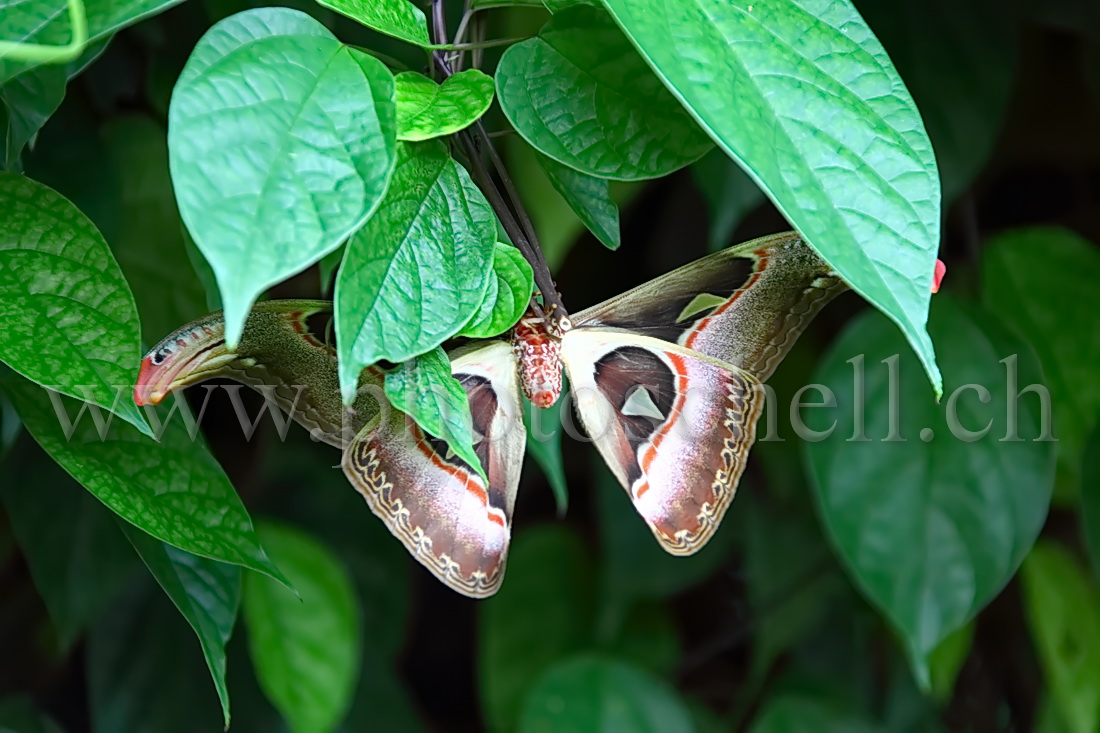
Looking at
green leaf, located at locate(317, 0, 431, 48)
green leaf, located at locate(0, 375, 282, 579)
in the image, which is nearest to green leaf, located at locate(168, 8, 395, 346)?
green leaf, located at locate(317, 0, 431, 48)

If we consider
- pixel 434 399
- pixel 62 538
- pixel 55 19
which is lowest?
pixel 62 538

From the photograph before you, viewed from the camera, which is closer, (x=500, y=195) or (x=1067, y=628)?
(x=500, y=195)

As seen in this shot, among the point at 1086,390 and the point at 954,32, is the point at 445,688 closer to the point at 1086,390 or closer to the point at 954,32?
the point at 1086,390

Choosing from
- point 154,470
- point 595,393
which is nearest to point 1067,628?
point 595,393

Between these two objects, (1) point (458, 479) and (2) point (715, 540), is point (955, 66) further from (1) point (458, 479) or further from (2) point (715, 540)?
(1) point (458, 479)

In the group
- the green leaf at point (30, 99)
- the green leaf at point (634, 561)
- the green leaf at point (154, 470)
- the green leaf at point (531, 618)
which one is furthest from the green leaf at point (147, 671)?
the green leaf at point (30, 99)

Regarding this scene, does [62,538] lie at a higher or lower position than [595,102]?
lower

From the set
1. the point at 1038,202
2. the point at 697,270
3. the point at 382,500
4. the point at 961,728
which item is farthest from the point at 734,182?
the point at 961,728

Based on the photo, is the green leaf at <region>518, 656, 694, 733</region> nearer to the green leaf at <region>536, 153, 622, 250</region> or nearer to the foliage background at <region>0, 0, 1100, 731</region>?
the foliage background at <region>0, 0, 1100, 731</region>
